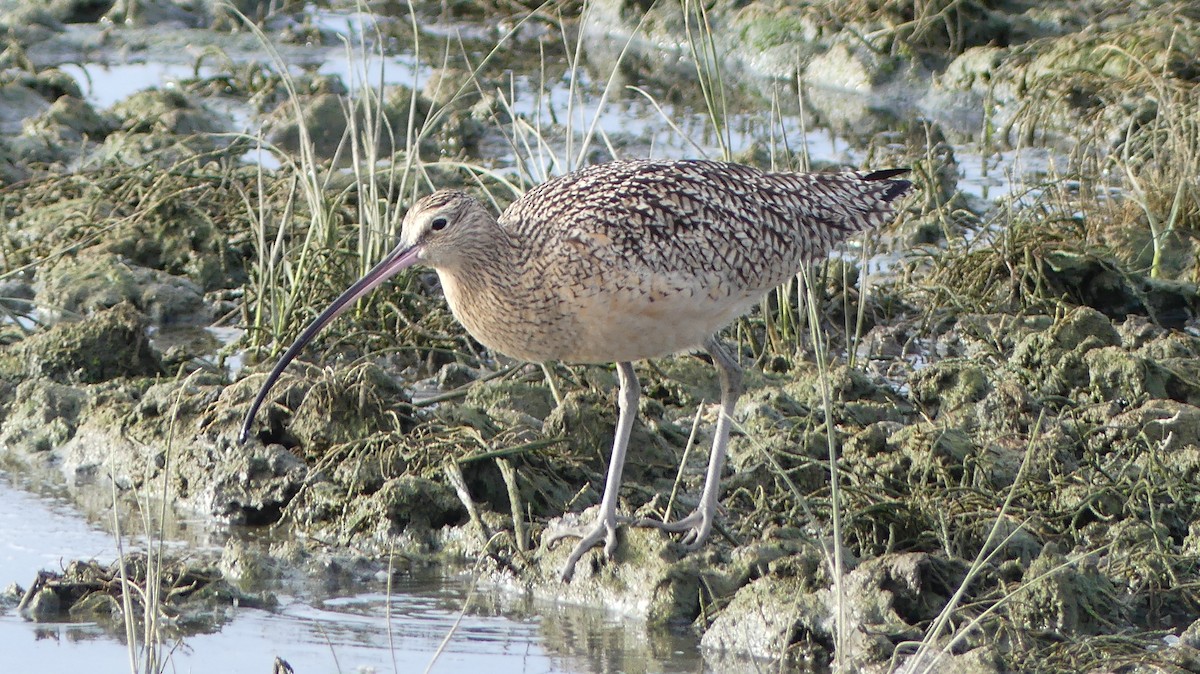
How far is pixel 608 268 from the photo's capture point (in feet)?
18.8

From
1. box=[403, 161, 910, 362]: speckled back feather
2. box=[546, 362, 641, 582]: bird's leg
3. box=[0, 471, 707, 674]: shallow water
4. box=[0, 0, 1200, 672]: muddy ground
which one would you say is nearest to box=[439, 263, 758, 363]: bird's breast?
→ box=[403, 161, 910, 362]: speckled back feather

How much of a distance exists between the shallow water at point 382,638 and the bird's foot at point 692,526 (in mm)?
377

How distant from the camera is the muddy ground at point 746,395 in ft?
18.6

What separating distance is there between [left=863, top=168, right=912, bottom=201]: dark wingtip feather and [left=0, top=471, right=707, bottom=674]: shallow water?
7.18 ft

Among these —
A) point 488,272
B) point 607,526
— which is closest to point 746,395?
point 607,526

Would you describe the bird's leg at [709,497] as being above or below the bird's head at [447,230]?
below

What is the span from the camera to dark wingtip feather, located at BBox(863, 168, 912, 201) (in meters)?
7.02

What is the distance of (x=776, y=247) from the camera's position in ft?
20.9

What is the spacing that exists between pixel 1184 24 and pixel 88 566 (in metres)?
8.51

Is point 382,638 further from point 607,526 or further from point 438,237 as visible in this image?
point 438,237

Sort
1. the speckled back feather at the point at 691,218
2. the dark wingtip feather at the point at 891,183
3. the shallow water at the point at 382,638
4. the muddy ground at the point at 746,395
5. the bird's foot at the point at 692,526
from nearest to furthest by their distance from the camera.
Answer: the shallow water at the point at 382,638 < the muddy ground at the point at 746,395 < the speckled back feather at the point at 691,218 < the bird's foot at the point at 692,526 < the dark wingtip feather at the point at 891,183

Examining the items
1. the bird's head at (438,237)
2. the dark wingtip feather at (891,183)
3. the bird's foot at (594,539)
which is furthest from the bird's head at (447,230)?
the dark wingtip feather at (891,183)

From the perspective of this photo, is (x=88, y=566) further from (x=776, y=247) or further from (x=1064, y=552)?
(x=1064, y=552)

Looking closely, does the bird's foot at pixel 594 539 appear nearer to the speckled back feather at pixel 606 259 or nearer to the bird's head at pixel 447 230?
the speckled back feather at pixel 606 259
